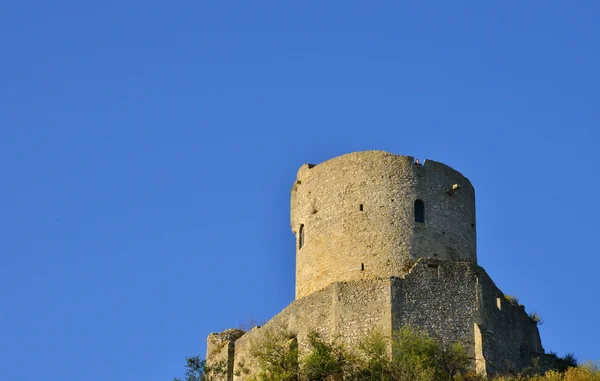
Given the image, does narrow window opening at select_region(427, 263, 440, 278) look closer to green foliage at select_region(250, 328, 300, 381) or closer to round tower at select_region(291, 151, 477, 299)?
round tower at select_region(291, 151, 477, 299)

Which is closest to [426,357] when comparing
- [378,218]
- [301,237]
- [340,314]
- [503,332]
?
[340,314]

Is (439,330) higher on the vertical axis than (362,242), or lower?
lower

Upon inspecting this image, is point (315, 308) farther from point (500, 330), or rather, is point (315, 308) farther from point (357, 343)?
point (500, 330)

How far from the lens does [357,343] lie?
42.1m

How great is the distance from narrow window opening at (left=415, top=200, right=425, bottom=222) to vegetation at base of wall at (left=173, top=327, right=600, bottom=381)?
3866mm

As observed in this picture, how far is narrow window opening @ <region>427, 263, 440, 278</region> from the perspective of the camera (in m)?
43.3

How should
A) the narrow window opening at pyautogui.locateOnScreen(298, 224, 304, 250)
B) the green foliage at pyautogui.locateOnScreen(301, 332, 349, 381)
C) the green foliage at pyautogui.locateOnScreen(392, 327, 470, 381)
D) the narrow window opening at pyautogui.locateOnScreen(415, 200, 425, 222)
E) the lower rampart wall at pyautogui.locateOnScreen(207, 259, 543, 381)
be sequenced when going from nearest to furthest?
the green foliage at pyautogui.locateOnScreen(392, 327, 470, 381), the green foliage at pyautogui.locateOnScreen(301, 332, 349, 381), the lower rampart wall at pyautogui.locateOnScreen(207, 259, 543, 381), the narrow window opening at pyautogui.locateOnScreen(415, 200, 425, 222), the narrow window opening at pyautogui.locateOnScreen(298, 224, 304, 250)

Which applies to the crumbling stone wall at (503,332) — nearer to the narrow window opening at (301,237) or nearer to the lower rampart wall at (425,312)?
the lower rampart wall at (425,312)

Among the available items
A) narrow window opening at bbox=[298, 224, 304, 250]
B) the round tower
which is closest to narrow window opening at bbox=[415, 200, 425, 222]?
the round tower

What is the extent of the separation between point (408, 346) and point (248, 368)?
5811 mm

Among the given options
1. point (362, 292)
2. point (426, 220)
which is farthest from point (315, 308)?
point (426, 220)

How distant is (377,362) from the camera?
4088cm

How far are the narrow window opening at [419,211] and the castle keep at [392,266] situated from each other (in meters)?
0.03

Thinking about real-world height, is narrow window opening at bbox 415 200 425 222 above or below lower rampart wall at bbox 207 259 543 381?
above
